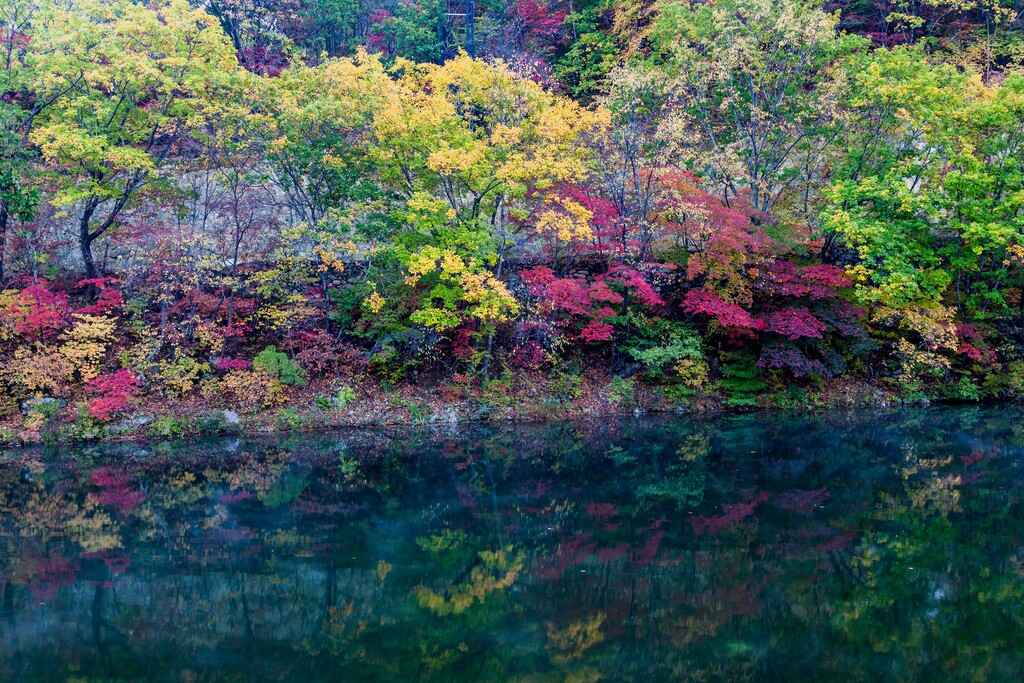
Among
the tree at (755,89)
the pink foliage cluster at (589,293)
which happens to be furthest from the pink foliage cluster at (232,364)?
the tree at (755,89)

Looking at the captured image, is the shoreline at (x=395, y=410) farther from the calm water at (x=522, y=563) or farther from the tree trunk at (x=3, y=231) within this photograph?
the tree trunk at (x=3, y=231)

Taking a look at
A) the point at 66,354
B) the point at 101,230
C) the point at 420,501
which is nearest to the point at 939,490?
the point at 420,501

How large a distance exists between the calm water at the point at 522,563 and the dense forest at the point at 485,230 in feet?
11.8

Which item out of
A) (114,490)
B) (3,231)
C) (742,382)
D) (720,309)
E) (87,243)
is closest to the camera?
(114,490)

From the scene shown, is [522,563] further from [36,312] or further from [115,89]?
[115,89]

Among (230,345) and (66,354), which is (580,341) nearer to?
(230,345)

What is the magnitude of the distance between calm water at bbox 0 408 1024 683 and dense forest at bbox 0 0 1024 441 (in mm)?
3582

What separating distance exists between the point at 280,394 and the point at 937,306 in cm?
1652

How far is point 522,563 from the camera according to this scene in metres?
9.28

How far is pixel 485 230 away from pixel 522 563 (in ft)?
33.5

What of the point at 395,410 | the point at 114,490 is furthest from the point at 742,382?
the point at 114,490

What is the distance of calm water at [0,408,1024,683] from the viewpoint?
688 cm

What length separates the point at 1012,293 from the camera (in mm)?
20312

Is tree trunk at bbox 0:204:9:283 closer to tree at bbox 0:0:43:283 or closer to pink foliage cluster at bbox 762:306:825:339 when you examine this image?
tree at bbox 0:0:43:283
